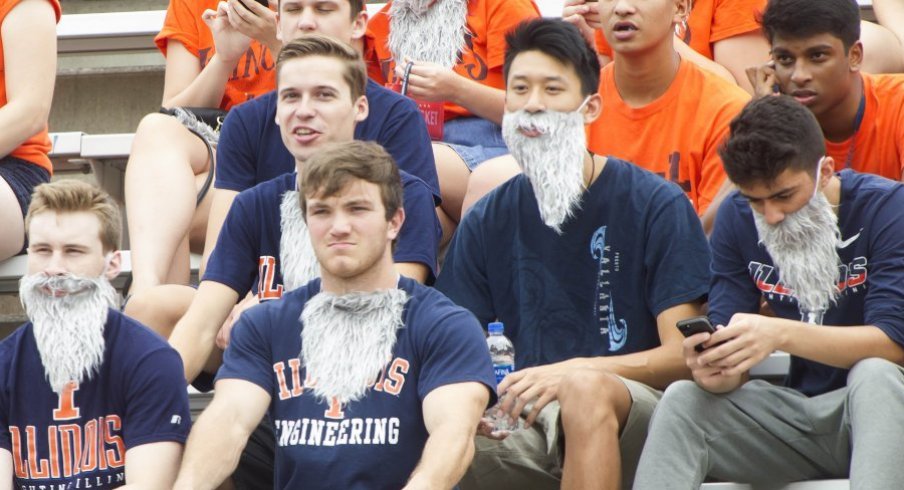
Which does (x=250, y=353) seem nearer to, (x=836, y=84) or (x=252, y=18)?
(x=252, y=18)

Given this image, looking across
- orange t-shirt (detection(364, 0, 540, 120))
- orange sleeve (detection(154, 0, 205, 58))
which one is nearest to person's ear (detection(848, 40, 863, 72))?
orange t-shirt (detection(364, 0, 540, 120))

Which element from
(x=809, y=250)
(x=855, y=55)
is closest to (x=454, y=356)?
(x=809, y=250)

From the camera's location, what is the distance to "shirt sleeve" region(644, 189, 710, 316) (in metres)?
3.34

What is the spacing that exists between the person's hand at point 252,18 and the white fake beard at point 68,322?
1.33m

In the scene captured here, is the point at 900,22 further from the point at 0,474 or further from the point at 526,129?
the point at 0,474

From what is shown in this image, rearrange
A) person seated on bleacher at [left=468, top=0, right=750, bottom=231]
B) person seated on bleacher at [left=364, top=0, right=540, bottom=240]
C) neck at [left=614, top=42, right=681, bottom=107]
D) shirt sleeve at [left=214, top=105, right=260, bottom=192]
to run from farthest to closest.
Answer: person seated on bleacher at [left=364, top=0, right=540, bottom=240] < neck at [left=614, top=42, right=681, bottom=107] < person seated on bleacher at [left=468, top=0, right=750, bottom=231] < shirt sleeve at [left=214, top=105, right=260, bottom=192]

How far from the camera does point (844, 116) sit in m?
3.70

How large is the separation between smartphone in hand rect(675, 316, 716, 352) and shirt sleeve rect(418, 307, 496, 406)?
1.34ft

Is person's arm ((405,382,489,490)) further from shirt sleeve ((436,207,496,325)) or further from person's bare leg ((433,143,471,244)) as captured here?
person's bare leg ((433,143,471,244))

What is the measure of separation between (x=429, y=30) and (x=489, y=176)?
74 cm

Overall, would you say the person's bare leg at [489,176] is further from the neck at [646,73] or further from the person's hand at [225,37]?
the person's hand at [225,37]

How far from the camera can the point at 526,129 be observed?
11.7 feet

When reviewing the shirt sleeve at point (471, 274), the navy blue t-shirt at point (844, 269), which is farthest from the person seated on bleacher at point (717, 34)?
the navy blue t-shirt at point (844, 269)

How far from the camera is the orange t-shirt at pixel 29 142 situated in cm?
437
